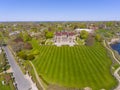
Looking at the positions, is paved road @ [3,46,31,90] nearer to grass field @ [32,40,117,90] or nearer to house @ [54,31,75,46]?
grass field @ [32,40,117,90]

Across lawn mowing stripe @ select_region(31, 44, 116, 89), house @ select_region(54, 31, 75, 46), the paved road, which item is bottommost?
house @ select_region(54, 31, 75, 46)

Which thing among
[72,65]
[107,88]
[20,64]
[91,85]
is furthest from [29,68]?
[107,88]

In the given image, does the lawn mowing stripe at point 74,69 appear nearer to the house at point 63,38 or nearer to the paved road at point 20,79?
the paved road at point 20,79

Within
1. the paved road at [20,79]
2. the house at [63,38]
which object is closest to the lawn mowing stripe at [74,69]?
the paved road at [20,79]

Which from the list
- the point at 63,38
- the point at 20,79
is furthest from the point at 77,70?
the point at 63,38

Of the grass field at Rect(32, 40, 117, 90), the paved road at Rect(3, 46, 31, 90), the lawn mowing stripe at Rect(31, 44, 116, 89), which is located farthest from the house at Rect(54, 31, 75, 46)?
the paved road at Rect(3, 46, 31, 90)

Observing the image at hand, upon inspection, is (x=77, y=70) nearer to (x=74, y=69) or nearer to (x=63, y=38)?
(x=74, y=69)

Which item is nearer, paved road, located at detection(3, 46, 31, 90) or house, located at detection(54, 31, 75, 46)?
paved road, located at detection(3, 46, 31, 90)

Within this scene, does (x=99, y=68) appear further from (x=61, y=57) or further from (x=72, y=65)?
(x=61, y=57)
